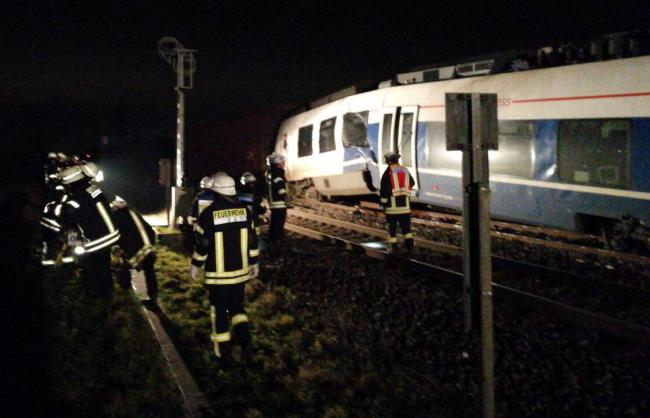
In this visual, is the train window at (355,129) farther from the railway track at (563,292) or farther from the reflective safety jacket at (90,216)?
the reflective safety jacket at (90,216)

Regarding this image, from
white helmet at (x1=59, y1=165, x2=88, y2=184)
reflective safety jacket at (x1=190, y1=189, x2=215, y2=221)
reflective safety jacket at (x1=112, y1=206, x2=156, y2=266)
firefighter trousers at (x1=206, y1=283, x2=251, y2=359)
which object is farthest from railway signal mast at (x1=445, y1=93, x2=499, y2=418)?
reflective safety jacket at (x1=112, y1=206, x2=156, y2=266)

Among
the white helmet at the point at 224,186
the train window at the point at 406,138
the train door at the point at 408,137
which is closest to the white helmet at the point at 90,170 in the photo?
the white helmet at the point at 224,186

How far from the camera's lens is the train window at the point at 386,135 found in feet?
47.3

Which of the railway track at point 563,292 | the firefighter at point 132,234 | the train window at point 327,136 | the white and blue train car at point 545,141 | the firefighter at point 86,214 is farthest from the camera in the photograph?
the train window at point 327,136

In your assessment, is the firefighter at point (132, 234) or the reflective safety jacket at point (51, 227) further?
the firefighter at point (132, 234)

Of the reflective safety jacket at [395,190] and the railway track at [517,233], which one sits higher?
the reflective safety jacket at [395,190]

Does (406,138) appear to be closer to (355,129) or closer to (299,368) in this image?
(355,129)

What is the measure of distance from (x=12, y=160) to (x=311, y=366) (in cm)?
2567

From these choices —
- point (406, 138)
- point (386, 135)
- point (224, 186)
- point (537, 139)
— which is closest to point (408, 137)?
point (406, 138)

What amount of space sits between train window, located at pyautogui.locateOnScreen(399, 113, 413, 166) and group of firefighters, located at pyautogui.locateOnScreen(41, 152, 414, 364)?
5013 millimetres

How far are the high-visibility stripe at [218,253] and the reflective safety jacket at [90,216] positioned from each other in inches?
73.3

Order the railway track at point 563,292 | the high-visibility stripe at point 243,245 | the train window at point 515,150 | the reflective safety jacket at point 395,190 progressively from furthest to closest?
the train window at point 515,150
the reflective safety jacket at point 395,190
the railway track at point 563,292
the high-visibility stripe at point 243,245

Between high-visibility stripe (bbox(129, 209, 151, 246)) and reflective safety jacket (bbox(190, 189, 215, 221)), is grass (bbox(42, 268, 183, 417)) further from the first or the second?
reflective safety jacket (bbox(190, 189, 215, 221))

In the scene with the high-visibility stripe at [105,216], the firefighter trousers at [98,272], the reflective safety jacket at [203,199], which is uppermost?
the reflective safety jacket at [203,199]
